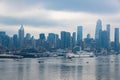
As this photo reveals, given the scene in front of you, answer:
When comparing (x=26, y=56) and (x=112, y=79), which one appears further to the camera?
(x=26, y=56)

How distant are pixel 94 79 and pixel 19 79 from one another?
11.1 meters

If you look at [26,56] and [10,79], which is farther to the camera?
[26,56]

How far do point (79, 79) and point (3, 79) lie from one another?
11.2m

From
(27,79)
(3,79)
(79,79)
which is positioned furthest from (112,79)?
(3,79)

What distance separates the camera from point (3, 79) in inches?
2008

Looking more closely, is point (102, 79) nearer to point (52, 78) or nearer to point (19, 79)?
point (52, 78)

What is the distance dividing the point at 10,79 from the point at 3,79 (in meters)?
1.05

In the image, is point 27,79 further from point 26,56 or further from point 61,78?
point 26,56

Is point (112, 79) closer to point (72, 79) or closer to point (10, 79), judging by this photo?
point (72, 79)

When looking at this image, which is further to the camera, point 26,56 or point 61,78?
point 26,56

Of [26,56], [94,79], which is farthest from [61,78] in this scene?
[26,56]

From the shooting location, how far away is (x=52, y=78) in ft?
175

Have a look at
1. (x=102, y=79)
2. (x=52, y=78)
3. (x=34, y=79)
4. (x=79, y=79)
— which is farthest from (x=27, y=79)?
(x=102, y=79)

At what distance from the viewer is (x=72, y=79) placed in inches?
2044
